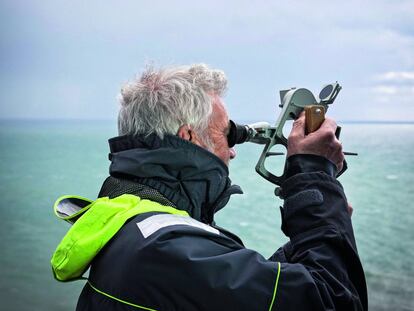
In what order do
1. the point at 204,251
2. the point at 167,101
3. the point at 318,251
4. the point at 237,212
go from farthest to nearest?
the point at 237,212
the point at 167,101
the point at 318,251
the point at 204,251

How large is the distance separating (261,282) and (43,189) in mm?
10893

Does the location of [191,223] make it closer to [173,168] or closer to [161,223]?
[161,223]

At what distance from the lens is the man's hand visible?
3.98 ft

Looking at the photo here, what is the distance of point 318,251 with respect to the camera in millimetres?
1047

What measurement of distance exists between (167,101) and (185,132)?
0.09m

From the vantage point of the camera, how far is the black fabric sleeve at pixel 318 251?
943 mm

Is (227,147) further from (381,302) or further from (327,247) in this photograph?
(381,302)

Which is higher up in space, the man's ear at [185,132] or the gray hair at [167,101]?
the gray hair at [167,101]

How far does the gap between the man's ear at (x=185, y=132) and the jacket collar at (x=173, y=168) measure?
0.09 feet

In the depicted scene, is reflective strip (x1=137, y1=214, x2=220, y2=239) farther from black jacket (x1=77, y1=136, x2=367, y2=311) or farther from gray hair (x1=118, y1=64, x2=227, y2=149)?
gray hair (x1=118, y1=64, x2=227, y2=149)

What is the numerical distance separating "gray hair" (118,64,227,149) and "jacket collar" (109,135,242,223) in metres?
0.03

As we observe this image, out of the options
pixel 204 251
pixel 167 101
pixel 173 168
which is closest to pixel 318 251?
pixel 204 251

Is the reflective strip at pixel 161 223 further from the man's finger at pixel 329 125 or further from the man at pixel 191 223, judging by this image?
the man's finger at pixel 329 125

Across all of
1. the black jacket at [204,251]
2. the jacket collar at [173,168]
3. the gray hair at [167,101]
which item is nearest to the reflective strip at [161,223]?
the black jacket at [204,251]
